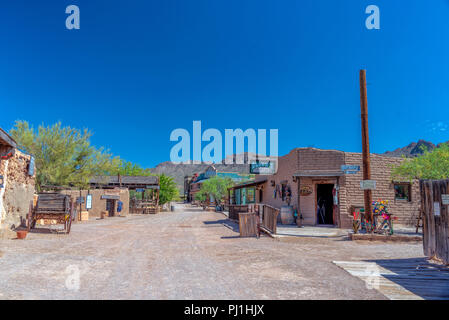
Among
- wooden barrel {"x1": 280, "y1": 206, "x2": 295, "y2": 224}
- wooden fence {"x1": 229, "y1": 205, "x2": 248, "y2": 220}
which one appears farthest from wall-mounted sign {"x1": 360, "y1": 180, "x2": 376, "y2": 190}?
wooden fence {"x1": 229, "y1": 205, "x2": 248, "y2": 220}

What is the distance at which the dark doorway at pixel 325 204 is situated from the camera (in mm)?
17672

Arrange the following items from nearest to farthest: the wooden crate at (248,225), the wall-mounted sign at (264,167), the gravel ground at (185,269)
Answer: the gravel ground at (185,269), the wooden crate at (248,225), the wall-mounted sign at (264,167)

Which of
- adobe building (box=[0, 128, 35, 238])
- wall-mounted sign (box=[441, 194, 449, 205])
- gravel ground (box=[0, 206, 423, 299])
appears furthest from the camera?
adobe building (box=[0, 128, 35, 238])

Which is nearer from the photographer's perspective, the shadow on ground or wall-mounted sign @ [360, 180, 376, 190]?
the shadow on ground

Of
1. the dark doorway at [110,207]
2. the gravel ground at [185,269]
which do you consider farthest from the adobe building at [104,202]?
the gravel ground at [185,269]

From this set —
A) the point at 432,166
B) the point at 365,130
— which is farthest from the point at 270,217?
the point at 432,166

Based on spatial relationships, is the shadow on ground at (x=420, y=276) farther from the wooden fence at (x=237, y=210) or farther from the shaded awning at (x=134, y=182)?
the shaded awning at (x=134, y=182)

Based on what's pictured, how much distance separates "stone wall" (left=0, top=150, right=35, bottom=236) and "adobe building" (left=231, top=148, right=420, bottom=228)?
12645 millimetres

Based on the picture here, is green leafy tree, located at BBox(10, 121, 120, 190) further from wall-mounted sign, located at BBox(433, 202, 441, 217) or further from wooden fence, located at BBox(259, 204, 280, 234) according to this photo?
wall-mounted sign, located at BBox(433, 202, 441, 217)

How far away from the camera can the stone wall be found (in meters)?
10.3

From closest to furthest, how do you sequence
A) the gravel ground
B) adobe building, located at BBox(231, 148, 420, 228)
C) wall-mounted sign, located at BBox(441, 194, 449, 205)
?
the gravel ground, wall-mounted sign, located at BBox(441, 194, 449, 205), adobe building, located at BBox(231, 148, 420, 228)
